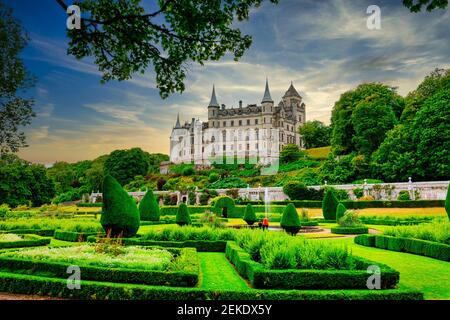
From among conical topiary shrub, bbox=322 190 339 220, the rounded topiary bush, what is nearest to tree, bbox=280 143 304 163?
the rounded topiary bush

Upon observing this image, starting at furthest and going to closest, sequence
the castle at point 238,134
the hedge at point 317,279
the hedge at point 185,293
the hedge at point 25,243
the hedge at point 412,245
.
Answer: the castle at point 238,134 → the hedge at point 25,243 → the hedge at point 412,245 → the hedge at point 317,279 → the hedge at point 185,293

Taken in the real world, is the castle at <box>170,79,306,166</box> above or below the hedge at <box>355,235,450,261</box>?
above

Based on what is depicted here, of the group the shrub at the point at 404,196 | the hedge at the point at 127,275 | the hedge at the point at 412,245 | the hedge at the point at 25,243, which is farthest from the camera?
the shrub at the point at 404,196

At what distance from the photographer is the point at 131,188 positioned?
62.6 metres

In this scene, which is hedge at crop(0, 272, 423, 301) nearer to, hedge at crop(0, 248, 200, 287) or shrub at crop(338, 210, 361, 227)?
hedge at crop(0, 248, 200, 287)

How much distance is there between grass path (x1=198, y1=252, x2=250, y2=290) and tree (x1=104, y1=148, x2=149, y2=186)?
196 ft

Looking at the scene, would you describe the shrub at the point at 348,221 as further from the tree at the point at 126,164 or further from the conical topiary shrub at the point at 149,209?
the tree at the point at 126,164

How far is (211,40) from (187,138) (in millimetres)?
83437

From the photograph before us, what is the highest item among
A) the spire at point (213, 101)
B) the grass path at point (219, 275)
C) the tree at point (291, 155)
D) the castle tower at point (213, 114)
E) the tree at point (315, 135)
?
the spire at point (213, 101)

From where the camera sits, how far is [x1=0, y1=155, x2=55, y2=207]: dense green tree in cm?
4178

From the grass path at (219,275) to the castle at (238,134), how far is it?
69385 mm

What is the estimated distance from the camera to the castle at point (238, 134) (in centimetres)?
8331

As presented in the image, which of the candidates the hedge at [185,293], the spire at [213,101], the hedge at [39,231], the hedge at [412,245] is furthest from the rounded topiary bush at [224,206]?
the spire at [213,101]

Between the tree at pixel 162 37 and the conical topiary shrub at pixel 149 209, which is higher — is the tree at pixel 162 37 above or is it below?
above
